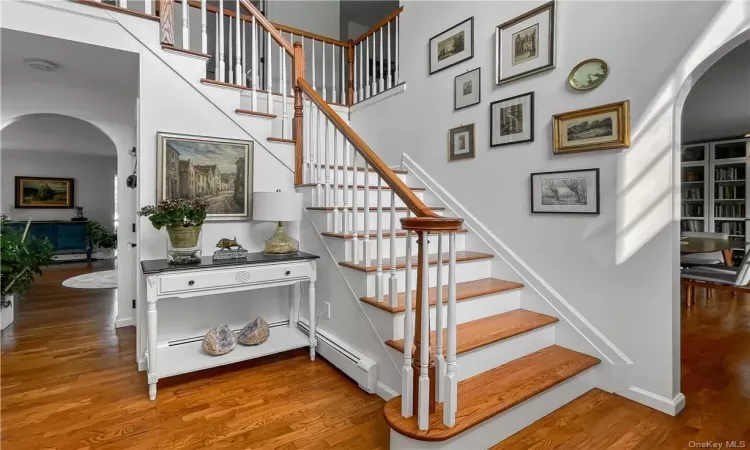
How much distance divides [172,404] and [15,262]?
207 cm

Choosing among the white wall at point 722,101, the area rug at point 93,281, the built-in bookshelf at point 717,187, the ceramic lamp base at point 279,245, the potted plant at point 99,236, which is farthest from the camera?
the potted plant at point 99,236

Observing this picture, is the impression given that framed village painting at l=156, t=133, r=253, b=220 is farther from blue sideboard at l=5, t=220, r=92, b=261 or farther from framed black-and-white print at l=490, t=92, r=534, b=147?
blue sideboard at l=5, t=220, r=92, b=261

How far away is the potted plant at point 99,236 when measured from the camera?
25.8ft

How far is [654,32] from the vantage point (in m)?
2.04

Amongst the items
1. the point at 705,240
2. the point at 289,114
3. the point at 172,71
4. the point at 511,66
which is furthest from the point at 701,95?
the point at 172,71

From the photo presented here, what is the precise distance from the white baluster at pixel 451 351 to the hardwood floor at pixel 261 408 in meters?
0.40

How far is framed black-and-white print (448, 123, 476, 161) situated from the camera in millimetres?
3016

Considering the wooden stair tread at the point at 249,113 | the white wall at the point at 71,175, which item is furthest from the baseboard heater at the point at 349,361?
the white wall at the point at 71,175

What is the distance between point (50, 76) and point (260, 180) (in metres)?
1.80

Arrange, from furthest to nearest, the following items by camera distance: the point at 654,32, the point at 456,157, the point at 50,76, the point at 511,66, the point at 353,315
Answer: the point at 456,157
the point at 50,76
the point at 511,66
the point at 353,315
the point at 654,32

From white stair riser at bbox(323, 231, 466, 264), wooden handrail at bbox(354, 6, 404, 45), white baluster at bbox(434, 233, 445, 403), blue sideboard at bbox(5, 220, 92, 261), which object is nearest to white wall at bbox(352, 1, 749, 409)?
white stair riser at bbox(323, 231, 466, 264)

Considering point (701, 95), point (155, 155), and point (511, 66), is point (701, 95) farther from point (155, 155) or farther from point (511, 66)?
point (155, 155)

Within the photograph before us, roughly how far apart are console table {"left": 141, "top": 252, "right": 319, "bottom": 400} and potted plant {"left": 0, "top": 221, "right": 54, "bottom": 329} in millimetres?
1298

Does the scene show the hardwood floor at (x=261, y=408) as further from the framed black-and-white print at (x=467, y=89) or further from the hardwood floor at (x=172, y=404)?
the framed black-and-white print at (x=467, y=89)
